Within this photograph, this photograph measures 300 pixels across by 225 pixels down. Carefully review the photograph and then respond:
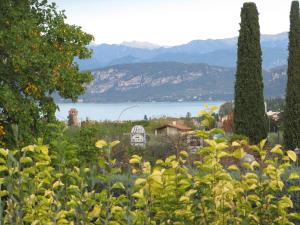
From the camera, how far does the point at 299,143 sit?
29297mm

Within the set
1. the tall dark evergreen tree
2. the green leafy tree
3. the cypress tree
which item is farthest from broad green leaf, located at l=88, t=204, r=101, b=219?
the cypress tree

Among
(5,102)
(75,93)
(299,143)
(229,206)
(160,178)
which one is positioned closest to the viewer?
(160,178)

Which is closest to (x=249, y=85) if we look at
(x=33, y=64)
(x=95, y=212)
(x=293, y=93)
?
(x=293, y=93)

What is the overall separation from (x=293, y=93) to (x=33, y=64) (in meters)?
17.7

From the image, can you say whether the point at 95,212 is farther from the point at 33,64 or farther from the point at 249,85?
the point at 249,85

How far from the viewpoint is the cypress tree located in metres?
30.4

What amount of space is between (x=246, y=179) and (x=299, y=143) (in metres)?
24.3

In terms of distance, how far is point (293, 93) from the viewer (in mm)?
30000

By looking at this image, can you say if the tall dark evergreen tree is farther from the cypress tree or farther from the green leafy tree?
the green leafy tree

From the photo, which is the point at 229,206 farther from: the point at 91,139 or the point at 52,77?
the point at 91,139

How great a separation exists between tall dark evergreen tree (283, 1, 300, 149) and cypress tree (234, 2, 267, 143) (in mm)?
1267

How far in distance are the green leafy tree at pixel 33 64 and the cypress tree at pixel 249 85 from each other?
14352mm

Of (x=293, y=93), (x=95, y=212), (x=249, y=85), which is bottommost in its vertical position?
(x=95, y=212)

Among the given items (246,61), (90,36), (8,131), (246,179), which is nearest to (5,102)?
(8,131)
